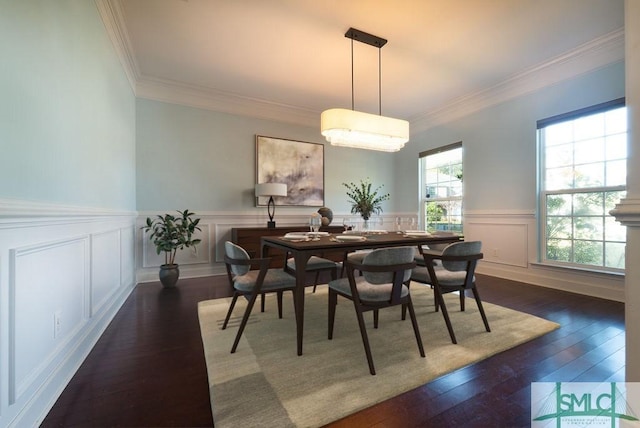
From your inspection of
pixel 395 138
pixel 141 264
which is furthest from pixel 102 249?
pixel 395 138

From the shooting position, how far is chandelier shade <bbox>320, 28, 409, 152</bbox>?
2537 millimetres

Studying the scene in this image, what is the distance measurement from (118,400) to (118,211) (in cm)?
187

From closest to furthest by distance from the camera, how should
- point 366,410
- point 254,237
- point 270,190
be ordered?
point 366,410 < point 254,237 < point 270,190

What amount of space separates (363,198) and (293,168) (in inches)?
75.2

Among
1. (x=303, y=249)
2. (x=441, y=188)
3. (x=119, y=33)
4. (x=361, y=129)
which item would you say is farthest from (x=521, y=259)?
(x=119, y=33)

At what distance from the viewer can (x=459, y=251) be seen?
6.30 feet

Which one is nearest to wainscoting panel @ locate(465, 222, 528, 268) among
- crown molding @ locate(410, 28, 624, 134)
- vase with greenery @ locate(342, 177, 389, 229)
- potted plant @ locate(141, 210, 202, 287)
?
vase with greenery @ locate(342, 177, 389, 229)

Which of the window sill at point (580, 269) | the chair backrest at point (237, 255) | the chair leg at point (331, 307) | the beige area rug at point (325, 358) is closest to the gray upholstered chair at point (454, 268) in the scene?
the beige area rug at point (325, 358)

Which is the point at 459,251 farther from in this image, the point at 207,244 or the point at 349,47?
the point at 207,244

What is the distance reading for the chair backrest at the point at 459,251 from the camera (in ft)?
6.26

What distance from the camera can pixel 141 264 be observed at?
3.57m

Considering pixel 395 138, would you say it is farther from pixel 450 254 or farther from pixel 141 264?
pixel 141 264

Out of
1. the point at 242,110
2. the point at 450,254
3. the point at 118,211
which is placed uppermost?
the point at 242,110

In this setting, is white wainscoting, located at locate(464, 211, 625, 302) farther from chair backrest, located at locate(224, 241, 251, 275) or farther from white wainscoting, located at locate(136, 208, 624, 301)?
chair backrest, located at locate(224, 241, 251, 275)
